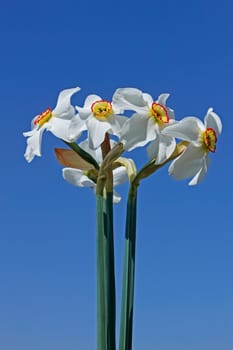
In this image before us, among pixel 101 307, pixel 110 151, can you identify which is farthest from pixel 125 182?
pixel 101 307

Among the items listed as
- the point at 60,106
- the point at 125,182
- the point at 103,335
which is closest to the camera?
the point at 103,335

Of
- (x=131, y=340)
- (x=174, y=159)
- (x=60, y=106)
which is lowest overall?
(x=131, y=340)

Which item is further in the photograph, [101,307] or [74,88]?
[74,88]

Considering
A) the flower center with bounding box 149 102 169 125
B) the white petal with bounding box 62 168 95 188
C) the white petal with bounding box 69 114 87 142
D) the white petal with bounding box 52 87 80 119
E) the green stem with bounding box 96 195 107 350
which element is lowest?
the green stem with bounding box 96 195 107 350

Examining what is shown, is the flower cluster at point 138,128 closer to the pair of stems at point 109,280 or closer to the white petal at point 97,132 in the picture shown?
the white petal at point 97,132

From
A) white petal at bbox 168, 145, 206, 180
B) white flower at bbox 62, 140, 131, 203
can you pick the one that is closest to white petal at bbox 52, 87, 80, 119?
white flower at bbox 62, 140, 131, 203

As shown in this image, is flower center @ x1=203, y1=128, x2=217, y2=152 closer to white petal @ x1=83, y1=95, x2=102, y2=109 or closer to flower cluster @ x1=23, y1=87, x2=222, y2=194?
flower cluster @ x1=23, y1=87, x2=222, y2=194

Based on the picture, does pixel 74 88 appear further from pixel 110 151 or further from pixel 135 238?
pixel 135 238
